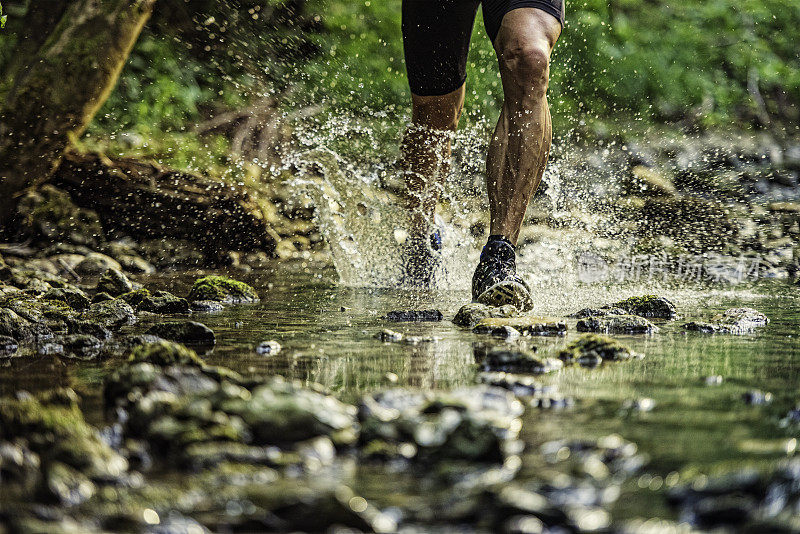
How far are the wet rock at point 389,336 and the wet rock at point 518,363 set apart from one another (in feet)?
1.76

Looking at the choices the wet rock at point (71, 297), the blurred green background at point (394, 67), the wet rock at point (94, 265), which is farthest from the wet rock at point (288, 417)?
the blurred green background at point (394, 67)

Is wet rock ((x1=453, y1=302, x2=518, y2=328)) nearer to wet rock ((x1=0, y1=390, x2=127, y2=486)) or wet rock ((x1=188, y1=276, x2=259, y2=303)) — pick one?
wet rock ((x1=188, y1=276, x2=259, y2=303))

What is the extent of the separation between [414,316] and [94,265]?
3.47 m

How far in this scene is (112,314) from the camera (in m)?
Result: 3.06

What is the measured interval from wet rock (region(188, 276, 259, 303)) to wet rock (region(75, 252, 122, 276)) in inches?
78.6

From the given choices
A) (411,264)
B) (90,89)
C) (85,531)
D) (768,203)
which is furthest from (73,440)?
(768,203)

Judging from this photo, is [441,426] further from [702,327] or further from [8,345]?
[702,327]

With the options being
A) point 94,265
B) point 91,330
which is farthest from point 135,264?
point 91,330

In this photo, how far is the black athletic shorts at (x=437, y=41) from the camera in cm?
390

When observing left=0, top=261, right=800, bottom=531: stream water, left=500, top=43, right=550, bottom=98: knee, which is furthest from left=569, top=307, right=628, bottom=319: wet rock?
left=500, top=43, right=550, bottom=98: knee

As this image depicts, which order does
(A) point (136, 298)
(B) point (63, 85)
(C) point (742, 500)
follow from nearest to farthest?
(C) point (742, 500) < (A) point (136, 298) < (B) point (63, 85)

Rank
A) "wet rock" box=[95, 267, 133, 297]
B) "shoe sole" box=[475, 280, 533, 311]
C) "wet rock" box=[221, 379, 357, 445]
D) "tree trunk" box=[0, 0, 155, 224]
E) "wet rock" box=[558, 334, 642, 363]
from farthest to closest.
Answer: "tree trunk" box=[0, 0, 155, 224] < "wet rock" box=[95, 267, 133, 297] < "shoe sole" box=[475, 280, 533, 311] < "wet rock" box=[558, 334, 642, 363] < "wet rock" box=[221, 379, 357, 445]

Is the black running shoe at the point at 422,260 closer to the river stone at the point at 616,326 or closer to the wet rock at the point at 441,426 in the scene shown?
the river stone at the point at 616,326

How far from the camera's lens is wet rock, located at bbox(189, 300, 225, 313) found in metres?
3.43
